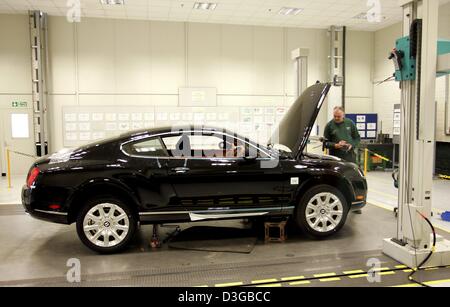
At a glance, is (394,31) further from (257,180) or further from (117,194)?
(117,194)

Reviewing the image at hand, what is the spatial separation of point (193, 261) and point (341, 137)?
3.53 meters

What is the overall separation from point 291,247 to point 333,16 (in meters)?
8.83

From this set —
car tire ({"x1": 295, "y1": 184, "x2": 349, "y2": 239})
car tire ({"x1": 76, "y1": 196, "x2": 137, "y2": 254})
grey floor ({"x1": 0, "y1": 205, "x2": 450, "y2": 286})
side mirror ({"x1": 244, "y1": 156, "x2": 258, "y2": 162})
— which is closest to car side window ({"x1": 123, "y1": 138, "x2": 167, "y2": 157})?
car tire ({"x1": 76, "y1": 196, "x2": 137, "y2": 254})

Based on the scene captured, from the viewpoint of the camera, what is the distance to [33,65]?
420 inches

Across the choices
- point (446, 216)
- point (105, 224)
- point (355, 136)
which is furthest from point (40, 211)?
point (446, 216)

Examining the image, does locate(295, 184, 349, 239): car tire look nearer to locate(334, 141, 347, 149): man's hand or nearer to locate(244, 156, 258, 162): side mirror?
locate(244, 156, 258, 162): side mirror

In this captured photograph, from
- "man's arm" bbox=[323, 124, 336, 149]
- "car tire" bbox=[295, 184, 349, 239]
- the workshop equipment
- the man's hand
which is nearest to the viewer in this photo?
"car tire" bbox=[295, 184, 349, 239]

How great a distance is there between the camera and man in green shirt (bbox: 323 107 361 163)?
6273 millimetres

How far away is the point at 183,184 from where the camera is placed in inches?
168

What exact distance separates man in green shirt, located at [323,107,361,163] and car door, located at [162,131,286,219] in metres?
2.18

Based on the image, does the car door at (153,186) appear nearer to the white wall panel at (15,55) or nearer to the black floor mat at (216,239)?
the black floor mat at (216,239)

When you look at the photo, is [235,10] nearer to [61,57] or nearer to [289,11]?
[289,11]

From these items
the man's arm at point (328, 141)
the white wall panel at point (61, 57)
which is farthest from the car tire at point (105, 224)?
the white wall panel at point (61, 57)

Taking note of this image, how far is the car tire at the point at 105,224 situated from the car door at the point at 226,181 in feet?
2.09
